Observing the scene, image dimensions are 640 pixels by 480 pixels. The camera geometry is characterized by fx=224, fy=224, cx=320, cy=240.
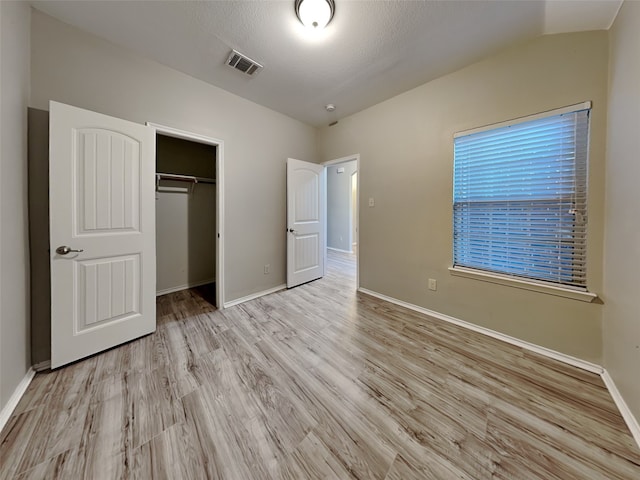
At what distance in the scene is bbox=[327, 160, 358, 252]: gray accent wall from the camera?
6.49 meters

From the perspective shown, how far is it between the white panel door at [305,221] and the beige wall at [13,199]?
7.59 feet

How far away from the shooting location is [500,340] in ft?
6.64

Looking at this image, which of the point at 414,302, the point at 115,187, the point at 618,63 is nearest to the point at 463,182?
the point at 618,63

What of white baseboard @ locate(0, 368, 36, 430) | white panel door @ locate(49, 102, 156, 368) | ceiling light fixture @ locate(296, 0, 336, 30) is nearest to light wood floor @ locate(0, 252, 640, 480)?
white baseboard @ locate(0, 368, 36, 430)

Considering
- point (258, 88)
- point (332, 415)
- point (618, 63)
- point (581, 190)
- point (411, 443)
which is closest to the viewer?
point (411, 443)

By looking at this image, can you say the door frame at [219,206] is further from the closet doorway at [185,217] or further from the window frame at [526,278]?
the window frame at [526,278]

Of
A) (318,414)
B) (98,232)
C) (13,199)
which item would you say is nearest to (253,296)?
(98,232)

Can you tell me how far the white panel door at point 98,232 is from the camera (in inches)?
63.2

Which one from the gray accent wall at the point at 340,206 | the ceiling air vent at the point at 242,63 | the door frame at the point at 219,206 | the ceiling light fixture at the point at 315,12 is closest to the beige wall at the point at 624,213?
the ceiling light fixture at the point at 315,12

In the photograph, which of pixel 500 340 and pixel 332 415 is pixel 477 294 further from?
pixel 332 415

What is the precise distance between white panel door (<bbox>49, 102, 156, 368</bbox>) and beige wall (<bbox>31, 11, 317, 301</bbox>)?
34 cm

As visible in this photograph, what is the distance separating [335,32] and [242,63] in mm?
947

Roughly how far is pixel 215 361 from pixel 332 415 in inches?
39.4

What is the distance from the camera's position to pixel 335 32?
177 centimetres
